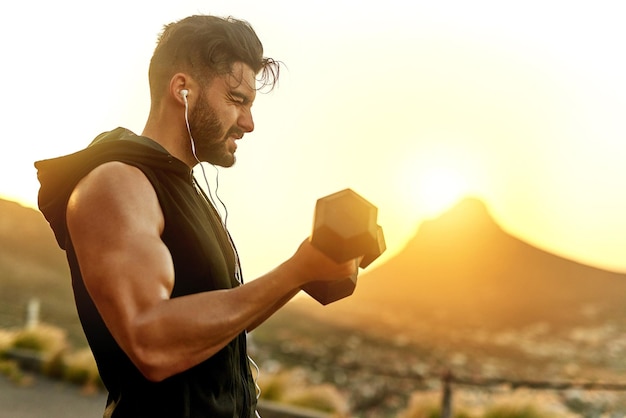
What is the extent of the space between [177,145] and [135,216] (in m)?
0.47

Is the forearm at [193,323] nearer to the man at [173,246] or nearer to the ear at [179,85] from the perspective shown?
the man at [173,246]

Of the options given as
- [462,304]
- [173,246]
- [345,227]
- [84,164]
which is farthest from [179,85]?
[462,304]

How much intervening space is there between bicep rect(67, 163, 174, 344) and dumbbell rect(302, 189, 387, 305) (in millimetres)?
332

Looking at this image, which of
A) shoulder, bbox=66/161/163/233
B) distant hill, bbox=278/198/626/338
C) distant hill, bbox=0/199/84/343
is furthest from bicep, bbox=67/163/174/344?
distant hill, bbox=278/198/626/338

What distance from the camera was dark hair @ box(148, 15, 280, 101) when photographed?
2.06 meters

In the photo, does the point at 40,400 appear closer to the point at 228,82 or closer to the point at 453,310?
the point at 228,82

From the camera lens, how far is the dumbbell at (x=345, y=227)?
1617 mm

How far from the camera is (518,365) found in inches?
2361

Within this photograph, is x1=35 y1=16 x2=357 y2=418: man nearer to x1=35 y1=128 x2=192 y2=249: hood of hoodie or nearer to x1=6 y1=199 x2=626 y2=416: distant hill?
x1=35 y1=128 x2=192 y2=249: hood of hoodie

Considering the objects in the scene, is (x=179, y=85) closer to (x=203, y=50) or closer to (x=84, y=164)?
(x=203, y=50)

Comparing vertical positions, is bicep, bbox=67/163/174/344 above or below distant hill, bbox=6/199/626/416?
below

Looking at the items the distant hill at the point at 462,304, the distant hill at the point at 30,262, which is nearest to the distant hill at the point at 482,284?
the distant hill at the point at 462,304

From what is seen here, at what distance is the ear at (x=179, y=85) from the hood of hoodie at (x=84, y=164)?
14cm

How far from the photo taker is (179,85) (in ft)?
6.77
